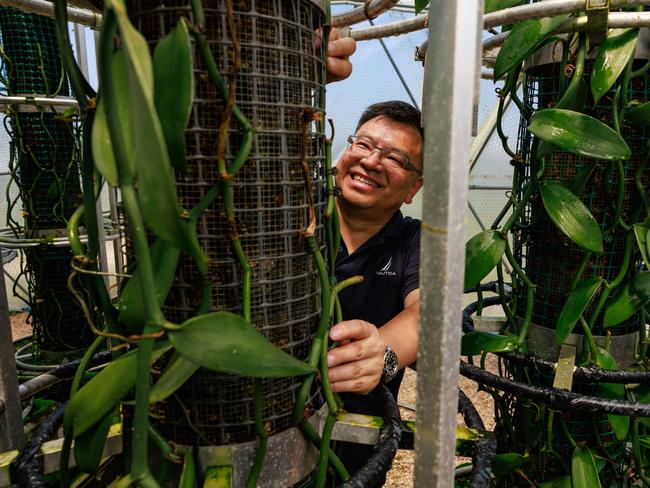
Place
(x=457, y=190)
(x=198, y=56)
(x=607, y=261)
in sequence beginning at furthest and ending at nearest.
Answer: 1. (x=607, y=261)
2. (x=198, y=56)
3. (x=457, y=190)

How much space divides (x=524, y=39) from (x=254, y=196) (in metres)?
0.41

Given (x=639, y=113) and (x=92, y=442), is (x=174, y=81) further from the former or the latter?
(x=639, y=113)

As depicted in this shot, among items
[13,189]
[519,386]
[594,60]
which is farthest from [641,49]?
[13,189]

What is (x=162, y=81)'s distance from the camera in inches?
10.1

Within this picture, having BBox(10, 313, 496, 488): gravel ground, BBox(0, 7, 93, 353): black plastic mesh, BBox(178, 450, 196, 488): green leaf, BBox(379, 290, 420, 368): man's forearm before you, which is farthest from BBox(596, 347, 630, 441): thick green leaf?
BBox(0, 7, 93, 353): black plastic mesh

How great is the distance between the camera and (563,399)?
1.89 ft

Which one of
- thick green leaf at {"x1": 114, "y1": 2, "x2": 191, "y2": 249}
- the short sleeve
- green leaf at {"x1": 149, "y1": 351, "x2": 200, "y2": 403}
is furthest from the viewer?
the short sleeve

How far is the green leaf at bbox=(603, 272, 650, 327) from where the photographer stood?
680mm

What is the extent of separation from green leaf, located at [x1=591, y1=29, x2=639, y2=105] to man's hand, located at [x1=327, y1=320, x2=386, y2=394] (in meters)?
0.43

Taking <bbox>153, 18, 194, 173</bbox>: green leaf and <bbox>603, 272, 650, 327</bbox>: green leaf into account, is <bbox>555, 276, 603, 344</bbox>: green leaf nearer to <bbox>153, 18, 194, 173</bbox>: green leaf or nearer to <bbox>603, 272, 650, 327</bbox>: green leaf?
<bbox>603, 272, 650, 327</bbox>: green leaf

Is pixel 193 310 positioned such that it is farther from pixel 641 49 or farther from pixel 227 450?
pixel 641 49

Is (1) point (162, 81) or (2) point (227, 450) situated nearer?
(1) point (162, 81)

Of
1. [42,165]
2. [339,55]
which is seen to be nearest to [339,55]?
[339,55]

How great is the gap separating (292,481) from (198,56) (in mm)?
346
